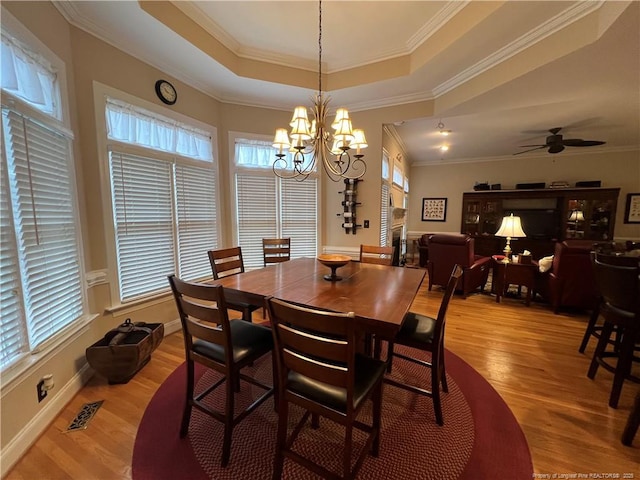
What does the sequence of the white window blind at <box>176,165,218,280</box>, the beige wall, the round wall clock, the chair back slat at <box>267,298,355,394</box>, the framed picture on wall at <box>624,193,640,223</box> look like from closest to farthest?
the chair back slat at <box>267,298,355,394</box> → the round wall clock → the white window blind at <box>176,165,218,280</box> → the framed picture on wall at <box>624,193,640,223</box> → the beige wall

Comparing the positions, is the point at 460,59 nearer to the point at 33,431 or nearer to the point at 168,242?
the point at 168,242

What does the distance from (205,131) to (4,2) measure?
6.02ft

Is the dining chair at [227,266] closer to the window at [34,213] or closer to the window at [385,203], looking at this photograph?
the window at [34,213]

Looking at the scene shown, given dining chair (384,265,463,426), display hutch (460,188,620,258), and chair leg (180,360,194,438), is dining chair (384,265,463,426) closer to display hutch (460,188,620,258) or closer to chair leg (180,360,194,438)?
chair leg (180,360,194,438)

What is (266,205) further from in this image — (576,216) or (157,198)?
(576,216)

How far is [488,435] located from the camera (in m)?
1.64

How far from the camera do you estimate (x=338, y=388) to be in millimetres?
1260

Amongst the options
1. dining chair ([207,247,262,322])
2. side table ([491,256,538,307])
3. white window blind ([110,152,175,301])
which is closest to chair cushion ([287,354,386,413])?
Result: dining chair ([207,247,262,322])

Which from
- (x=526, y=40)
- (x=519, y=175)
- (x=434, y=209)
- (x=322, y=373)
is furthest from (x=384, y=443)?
(x=519, y=175)

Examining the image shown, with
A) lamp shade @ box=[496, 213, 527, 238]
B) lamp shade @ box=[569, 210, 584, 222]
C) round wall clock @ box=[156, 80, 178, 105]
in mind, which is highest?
round wall clock @ box=[156, 80, 178, 105]

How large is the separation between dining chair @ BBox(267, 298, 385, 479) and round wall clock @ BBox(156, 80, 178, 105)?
108 inches

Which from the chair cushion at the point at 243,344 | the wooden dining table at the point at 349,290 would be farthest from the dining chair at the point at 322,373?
the chair cushion at the point at 243,344

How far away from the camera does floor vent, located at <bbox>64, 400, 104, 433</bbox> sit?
1.69 metres

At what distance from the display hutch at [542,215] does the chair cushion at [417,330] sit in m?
5.87
